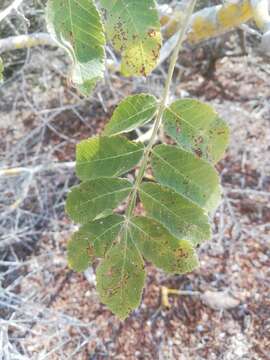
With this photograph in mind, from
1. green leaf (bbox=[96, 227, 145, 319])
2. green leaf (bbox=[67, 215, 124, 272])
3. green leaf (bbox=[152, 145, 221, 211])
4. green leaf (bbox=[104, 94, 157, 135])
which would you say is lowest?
green leaf (bbox=[96, 227, 145, 319])

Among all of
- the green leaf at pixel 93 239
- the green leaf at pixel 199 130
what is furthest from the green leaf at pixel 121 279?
the green leaf at pixel 199 130

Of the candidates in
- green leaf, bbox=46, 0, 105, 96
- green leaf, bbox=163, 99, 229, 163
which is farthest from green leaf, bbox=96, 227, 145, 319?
green leaf, bbox=46, 0, 105, 96

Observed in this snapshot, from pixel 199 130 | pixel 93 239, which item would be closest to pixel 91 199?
pixel 93 239

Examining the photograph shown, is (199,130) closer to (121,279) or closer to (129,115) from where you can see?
(129,115)

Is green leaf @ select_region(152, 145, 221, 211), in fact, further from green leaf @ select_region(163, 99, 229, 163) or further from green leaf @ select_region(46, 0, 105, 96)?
green leaf @ select_region(46, 0, 105, 96)

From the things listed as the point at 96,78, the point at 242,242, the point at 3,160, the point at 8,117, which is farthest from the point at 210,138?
the point at 8,117

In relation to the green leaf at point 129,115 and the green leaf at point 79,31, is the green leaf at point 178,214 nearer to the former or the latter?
the green leaf at point 129,115
